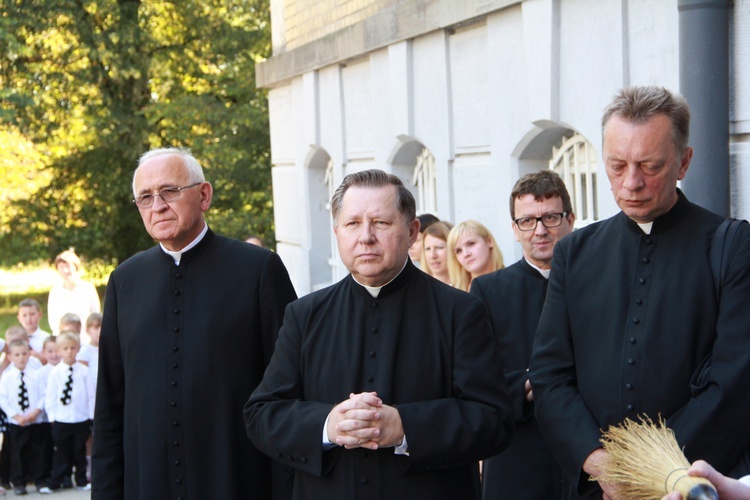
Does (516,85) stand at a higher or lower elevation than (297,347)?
higher

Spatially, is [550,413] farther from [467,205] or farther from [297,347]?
[467,205]

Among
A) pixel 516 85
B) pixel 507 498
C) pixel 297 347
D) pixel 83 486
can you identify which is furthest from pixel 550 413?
pixel 83 486

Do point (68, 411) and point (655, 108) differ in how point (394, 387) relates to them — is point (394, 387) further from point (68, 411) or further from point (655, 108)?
point (68, 411)

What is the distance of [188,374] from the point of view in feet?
13.6

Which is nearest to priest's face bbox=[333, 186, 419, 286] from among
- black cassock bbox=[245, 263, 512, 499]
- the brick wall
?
black cassock bbox=[245, 263, 512, 499]

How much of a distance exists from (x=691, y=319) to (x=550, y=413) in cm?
50

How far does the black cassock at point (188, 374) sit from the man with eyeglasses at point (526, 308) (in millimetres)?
918

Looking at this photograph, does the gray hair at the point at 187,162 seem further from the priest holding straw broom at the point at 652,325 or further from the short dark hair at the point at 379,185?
the priest holding straw broom at the point at 652,325

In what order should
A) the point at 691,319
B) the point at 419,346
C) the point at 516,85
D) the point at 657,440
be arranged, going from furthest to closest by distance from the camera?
the point at 516,85
the point at 419,346
the point at 691,319
the point at 657,440

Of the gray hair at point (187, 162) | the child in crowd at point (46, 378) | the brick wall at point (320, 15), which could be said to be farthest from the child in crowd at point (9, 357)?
the gray hair at point (187, 162)

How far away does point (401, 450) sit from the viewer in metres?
3.27

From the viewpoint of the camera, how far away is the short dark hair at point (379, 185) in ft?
11.2

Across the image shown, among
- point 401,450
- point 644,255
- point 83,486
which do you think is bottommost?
point 83,486

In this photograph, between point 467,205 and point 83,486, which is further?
point 83,486
